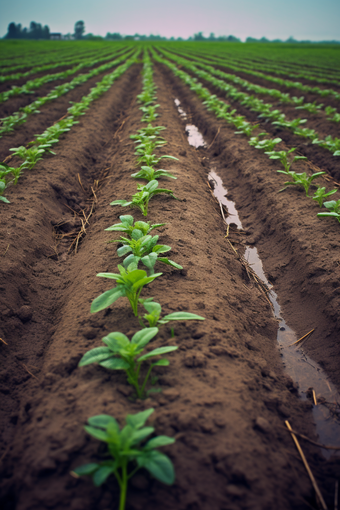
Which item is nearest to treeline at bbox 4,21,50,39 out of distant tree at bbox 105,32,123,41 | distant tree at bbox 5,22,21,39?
distant tree at bbox 5,22,21,39

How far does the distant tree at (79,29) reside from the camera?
8244cm

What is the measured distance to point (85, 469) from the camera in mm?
1107

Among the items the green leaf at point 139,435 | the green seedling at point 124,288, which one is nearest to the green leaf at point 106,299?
the green seedling at point 124,288

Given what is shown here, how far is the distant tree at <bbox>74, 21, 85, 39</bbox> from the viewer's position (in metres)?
82.4

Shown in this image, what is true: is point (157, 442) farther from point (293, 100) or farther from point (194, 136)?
point (293, 100)

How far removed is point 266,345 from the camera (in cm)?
216

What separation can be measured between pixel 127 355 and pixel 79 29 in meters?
108

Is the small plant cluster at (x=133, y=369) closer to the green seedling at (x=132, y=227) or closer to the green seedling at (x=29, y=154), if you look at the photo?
the green seedling at (x=132, y=227)

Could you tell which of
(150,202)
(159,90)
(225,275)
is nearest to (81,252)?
(150,202)

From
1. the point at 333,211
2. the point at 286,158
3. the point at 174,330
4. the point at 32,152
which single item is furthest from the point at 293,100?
the point at 174,330

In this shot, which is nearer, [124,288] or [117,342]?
[117,342]

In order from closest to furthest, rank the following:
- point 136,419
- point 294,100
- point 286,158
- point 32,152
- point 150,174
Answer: point 136,419 < point 150,174 < point 32,152 < point 286,158 < point 294,100

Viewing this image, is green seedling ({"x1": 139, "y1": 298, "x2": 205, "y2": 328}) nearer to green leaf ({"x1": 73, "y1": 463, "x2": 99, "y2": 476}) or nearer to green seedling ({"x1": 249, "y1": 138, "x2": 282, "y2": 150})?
green leaf ({"x1": 73, "y1": 463, "x2": 99, "y2": 476})

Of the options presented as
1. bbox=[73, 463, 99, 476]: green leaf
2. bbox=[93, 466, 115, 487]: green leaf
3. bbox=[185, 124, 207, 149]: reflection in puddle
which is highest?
bbox=[185, 124, 207, 149]: reflection in puddle
